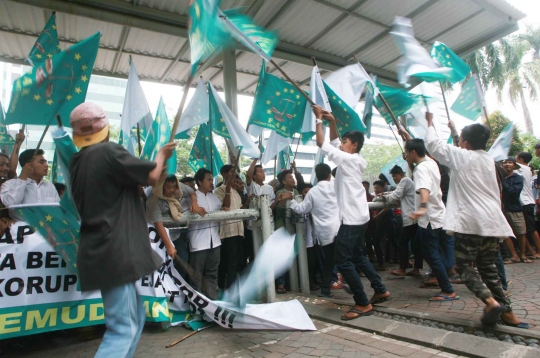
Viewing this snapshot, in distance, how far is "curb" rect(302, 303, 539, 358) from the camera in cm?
248

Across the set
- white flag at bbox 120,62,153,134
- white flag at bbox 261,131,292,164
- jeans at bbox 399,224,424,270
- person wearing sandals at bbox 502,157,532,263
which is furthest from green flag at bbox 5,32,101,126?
person wearing sandals at bbox 502,157,532,263

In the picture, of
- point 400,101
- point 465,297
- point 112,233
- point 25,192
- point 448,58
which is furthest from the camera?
point 400,101

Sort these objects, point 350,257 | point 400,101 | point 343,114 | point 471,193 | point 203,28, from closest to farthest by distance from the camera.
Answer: point 203,28, point 471,193, point 350,257, point 343,114, point 400,101

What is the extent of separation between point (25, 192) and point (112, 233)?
98.4 inches

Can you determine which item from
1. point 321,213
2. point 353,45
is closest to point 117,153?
point 321,213

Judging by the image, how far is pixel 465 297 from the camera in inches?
163

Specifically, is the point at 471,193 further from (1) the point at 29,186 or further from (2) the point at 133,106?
(1) the point at 29,186

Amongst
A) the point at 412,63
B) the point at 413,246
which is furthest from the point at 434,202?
the point at 412,63

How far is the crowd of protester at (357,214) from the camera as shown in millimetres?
3121

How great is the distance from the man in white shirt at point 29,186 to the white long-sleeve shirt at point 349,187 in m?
3.27

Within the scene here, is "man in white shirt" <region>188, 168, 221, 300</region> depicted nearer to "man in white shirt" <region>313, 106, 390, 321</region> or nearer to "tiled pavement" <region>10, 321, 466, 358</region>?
"tiled pavement" <region>10, 321, 466, 358</region>

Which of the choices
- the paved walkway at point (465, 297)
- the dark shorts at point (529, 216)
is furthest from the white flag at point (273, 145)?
the dark shorts at point (529, 216)

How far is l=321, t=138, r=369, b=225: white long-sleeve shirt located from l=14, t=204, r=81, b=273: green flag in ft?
8.47

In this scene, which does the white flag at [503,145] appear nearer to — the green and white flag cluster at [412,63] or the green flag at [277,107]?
the green and white flag cluster at [412,63]
